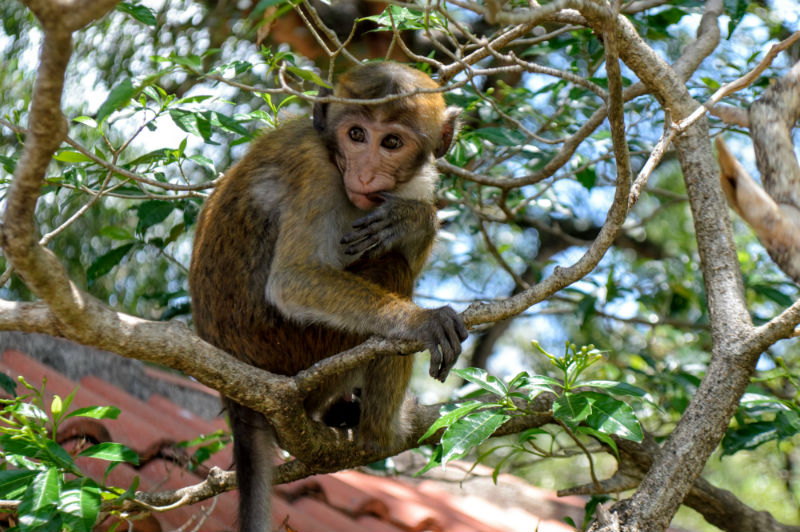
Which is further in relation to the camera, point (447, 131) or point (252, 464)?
point (447, 131)

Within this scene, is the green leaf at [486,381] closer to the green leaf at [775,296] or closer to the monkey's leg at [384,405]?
the monkey's leg at [384,405]

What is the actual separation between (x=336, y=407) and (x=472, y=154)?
176cm

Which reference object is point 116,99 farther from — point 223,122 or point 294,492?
point 294,492

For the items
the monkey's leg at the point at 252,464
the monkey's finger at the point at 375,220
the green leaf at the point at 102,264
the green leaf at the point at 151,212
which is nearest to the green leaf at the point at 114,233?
the green leaf at the point at 102,264

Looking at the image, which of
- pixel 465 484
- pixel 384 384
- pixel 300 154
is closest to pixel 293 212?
pixel 300 154

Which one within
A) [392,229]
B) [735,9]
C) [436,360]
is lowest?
[436,360]

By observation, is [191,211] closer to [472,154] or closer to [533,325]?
[472,154]

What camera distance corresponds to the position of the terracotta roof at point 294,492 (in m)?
3.49

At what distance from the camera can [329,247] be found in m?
3.60

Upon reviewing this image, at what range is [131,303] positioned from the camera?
6844 mm

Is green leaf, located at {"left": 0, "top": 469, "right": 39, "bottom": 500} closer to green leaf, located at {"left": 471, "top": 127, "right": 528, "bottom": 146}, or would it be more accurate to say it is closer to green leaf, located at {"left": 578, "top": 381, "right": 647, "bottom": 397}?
green leaf, located at {"left": 578, "top": 381, "right": 647, "bottom": 397}

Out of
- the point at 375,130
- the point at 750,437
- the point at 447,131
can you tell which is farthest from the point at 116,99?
the point at 750,437

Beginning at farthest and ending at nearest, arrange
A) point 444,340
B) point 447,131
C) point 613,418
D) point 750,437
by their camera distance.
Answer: point 447,131
point 750,437
point 444,340
point 613,418

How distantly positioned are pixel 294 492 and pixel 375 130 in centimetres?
187
